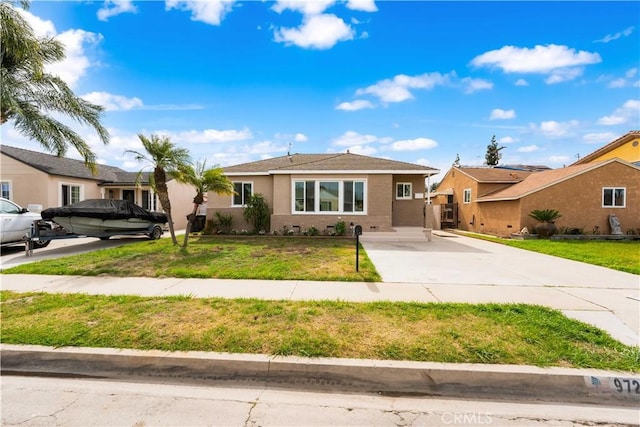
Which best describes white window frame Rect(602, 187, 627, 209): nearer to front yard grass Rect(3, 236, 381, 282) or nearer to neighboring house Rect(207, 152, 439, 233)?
neighboring house Rect(207, 152, 439, 233)

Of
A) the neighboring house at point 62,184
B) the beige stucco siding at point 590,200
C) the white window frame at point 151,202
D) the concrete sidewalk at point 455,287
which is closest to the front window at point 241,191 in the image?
the neighboring house at point 62,184

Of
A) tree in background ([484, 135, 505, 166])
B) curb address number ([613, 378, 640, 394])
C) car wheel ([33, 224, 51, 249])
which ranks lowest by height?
curb address number ([613, 378, 640, 394])

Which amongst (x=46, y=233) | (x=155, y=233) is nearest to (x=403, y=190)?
(x=155, y=233)

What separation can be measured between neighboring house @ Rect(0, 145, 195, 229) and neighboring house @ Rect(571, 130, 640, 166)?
3147cm

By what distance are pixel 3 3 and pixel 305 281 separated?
1316 cm

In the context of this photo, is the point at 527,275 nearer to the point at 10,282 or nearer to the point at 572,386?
the point at 572,386

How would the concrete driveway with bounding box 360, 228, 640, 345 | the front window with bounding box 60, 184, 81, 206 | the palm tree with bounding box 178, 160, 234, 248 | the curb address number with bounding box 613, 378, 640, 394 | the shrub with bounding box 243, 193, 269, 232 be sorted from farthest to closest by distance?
the front window with bounding box 60, 184, 81, 206
the shrub with bounding box 243, 193, 269, 232
the palm tree with bounding box 178, 160, 234, 248
the concrete driveway with bounding box 360, 228, 640, 345
the curb address number with bounding box 613, 378, 640, 394

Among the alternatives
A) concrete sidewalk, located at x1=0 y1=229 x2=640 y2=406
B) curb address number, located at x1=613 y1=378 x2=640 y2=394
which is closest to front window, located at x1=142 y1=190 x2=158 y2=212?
concrete sidewalk, located at x1=0 y1=229 x2=640 y2=406

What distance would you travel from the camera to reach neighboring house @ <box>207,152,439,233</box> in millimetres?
14445

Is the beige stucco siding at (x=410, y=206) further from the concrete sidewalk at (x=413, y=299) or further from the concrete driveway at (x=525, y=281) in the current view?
the concrete sidewalk at (x=413, y=299)

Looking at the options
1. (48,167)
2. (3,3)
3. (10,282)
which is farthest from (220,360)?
(48,167)

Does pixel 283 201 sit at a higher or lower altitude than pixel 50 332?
higher

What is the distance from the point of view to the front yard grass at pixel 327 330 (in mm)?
3418

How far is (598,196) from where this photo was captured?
15953mm
